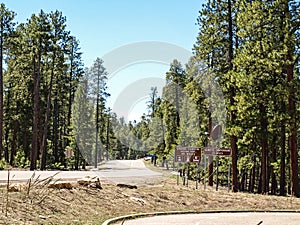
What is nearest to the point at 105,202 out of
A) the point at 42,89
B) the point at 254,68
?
the point at 254,68

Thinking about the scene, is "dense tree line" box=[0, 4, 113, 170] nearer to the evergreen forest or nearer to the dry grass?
the evergreen forest

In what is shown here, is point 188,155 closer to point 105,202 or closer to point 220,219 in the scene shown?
point 105,202

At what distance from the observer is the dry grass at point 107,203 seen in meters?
11.1

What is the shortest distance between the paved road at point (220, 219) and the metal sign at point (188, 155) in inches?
208

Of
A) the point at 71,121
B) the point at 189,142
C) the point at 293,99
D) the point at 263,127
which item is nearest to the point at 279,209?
the point at 293,99

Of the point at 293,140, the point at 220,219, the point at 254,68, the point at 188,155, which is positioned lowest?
the point at 220,219

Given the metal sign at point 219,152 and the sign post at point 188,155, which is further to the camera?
the sign post at point 188,155

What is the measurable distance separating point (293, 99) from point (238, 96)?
275 cm

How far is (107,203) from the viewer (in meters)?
14.9

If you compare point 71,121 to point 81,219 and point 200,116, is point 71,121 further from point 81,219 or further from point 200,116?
point 81,219

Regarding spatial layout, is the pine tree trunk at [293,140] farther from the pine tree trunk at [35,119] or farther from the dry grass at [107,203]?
the pine tree trunk at [35,119]

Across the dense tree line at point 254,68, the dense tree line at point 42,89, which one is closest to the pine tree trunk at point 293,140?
the dense tree line at point 254,68

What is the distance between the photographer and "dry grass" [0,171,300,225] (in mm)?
11094

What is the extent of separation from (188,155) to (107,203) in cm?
693
